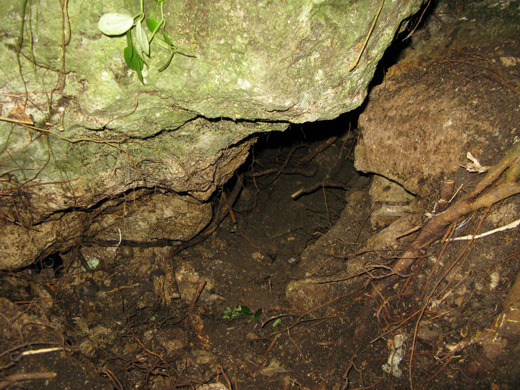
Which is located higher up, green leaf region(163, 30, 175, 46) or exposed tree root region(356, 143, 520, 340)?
green leaf region(163, 30, 175, 46)

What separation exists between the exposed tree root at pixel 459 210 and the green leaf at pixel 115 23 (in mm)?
2111

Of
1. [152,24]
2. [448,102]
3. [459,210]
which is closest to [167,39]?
[152,24]

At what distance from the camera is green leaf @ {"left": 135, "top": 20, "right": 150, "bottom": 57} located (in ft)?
4.30

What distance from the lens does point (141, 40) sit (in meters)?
1.34

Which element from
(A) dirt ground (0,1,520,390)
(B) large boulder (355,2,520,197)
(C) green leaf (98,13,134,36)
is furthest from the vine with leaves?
(A) dirt ground (0,1,520,390)

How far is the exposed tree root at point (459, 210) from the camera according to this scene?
5.84 feet

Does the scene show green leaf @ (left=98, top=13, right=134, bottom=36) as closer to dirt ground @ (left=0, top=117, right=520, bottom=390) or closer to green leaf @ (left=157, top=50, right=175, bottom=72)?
green leaf @ (left=157, top=50, right=175, bottom=72)

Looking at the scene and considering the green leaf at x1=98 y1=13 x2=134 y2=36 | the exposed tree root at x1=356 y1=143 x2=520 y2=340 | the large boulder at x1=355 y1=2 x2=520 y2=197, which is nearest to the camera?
the green leaf at x1=98 y1=13 x2=134 y2=36

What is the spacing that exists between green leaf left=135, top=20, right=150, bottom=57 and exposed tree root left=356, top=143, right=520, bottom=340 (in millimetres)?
2020

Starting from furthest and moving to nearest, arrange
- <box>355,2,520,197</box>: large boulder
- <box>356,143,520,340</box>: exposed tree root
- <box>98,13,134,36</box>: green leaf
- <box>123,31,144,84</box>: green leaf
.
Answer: <box>355,2,520,197</box>: large boulder, <box>356,143,520,340</box>: exposed tree root, <box>123,31,144,84</box>: green leaf, <box>98,13,134,36</box>: green leaf

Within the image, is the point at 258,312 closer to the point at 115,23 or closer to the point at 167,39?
the point at 167,39

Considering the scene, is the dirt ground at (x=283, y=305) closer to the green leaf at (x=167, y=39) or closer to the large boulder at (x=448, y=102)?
the large boulder at (x=448, y=102)

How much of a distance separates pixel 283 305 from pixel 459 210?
1.66 m

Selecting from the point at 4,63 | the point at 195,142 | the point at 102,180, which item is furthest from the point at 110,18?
the point at 102,180
